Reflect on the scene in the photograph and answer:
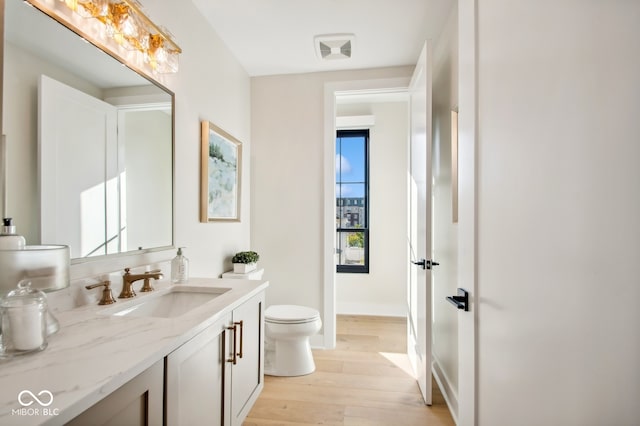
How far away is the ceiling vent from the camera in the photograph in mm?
2373

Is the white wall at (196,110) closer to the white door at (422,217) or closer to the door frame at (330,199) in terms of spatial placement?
the door frame at (330,199)

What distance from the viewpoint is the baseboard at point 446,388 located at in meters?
1.84

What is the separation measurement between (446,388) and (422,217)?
1137mm

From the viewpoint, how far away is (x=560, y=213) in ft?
1.85

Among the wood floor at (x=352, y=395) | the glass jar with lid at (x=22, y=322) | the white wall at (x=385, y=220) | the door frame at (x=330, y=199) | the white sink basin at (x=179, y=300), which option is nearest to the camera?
the glass jar with lid at (x=22, y=322)

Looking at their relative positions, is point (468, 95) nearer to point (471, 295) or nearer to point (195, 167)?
point (471, 295)

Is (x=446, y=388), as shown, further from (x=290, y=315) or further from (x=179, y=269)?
(x=179, y=269)

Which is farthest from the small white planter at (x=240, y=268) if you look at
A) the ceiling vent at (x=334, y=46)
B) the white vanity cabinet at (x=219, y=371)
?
the ceiling vent at (x=334, y=46)

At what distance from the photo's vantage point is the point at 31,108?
1.03 metres

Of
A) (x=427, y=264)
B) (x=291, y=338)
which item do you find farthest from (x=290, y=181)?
(x=427, y=264)

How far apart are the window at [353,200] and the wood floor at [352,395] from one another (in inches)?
50.6

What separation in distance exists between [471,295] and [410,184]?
1.85m

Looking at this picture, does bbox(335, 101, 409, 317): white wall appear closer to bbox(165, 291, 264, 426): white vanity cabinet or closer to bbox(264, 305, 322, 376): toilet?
bbox(264, 305, 322, 376): toilet

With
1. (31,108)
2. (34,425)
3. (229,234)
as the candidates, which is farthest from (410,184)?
(34,425)
